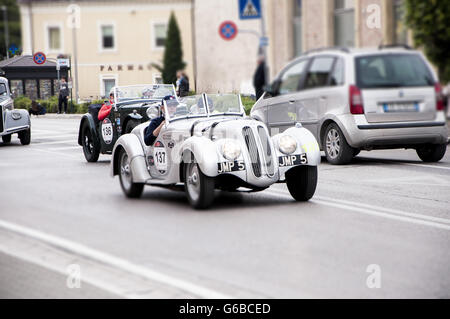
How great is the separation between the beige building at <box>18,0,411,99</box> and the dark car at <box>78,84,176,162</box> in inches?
A: 204

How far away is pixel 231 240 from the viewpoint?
8797 millimetres

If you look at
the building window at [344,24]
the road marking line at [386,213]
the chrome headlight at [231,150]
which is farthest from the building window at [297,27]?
the chrome headlight at [231,150]

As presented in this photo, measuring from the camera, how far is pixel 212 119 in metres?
11.6

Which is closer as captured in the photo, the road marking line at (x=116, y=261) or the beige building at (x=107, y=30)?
the road marking line at (x=116, y=261)

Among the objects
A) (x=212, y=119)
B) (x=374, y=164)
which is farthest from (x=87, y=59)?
(x=374, y=164)

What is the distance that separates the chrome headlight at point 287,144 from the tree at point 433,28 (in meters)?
2.38

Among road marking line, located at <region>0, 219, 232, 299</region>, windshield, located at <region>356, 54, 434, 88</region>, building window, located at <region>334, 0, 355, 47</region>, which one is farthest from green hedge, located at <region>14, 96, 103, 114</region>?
building window, located at <region>334, 0, 355, 47</region>

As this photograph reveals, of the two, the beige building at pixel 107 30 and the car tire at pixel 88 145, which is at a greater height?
the beige building at pixel 107 30

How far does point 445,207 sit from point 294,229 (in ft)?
8.11

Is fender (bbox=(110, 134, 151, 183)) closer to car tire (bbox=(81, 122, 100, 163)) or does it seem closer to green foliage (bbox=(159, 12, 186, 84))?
green foliage (bbox=(159, 12, 186, 84))

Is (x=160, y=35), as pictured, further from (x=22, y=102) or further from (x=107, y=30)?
(x=22, y=102)

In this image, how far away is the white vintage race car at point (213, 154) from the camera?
10578 mm

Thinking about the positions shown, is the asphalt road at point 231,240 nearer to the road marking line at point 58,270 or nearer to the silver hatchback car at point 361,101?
the road marking line at point 58,270
